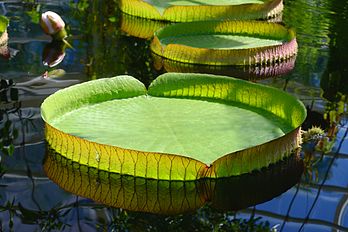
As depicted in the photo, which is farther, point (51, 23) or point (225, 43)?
point (225, 43)

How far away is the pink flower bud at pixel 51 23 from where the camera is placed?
3881mm

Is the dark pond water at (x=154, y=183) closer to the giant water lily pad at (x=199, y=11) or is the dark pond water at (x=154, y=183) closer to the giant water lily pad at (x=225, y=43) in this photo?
the giant water lily pad at (x=225, y=43)

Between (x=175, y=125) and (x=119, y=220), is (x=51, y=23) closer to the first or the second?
(x=175, y=125)

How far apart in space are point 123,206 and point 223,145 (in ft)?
1.58

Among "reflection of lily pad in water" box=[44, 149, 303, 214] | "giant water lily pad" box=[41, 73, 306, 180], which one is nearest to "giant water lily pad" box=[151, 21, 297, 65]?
"giant water lily pad" box=[41, 73, 306, 180]

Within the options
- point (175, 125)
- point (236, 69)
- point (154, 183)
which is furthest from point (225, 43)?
point (154, 183)

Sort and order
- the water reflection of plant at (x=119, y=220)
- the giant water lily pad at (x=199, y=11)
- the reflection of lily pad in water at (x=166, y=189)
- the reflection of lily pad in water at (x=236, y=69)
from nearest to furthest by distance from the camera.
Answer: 1. the water reflection of plant at (x=119, y=220)
2. the reflection of lily pad in water at (x=166, y=189)
3. the reflection of lily pad in water at (x=236, y=69)
4. the giant water lily pad at (x=199, y=11)

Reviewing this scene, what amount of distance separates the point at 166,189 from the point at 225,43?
2.03m

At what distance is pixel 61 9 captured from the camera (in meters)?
4.92

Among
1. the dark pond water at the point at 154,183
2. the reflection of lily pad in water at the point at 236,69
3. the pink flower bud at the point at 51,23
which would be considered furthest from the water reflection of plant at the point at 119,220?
the pink flower bud at the point at 51,23

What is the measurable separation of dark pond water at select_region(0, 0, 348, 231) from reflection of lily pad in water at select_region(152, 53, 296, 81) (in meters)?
0.01

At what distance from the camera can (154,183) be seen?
2229 millimetres

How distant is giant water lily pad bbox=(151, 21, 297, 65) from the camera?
374 centimetres

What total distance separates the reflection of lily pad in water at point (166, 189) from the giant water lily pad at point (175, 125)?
0.03 metres
